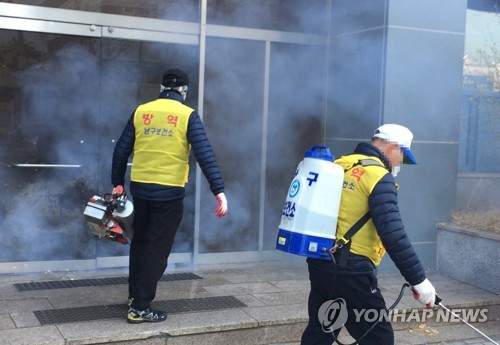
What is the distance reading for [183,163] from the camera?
15.1 feet

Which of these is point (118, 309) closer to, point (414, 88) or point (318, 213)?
point (318, 213)

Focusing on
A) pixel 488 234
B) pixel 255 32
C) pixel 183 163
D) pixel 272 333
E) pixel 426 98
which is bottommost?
pixel 272 333

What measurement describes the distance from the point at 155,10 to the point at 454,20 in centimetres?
301

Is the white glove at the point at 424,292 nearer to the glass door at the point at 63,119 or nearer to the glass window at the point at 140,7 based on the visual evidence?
the glass door at the point at 63,119

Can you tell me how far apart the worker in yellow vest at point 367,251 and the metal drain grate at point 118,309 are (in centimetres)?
160

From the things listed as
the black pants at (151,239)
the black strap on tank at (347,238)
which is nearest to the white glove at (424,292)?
the black strap on tank at (347,238)

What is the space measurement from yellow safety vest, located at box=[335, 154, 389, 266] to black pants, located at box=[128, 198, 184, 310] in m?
1.47

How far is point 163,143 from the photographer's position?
452 centimetres

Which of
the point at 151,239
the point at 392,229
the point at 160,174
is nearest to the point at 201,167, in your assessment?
the point at 160,174

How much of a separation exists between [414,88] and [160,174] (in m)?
3.06

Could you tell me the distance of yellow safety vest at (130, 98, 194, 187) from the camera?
14.8 feet

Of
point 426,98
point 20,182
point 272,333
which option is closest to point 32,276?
point 20,182

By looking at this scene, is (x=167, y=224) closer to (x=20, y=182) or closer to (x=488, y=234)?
(x=20, y=182)

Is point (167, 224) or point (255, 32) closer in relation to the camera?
point (167, 224)
